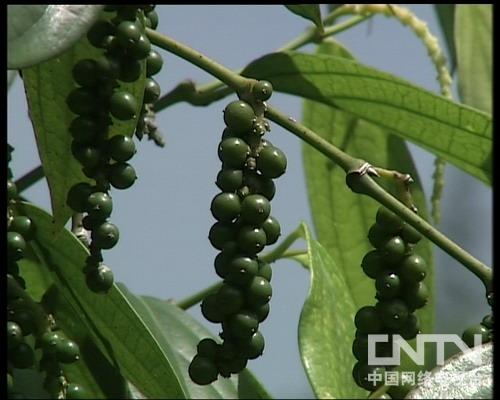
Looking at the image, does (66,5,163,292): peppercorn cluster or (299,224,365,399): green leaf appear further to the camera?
(299,224,365,399): green leaf

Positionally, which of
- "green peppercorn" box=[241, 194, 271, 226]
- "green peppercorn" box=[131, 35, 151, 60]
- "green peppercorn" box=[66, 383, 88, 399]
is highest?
"green peppercorn" box=[131, 35, 151, 60]

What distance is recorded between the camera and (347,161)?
29.7 inches

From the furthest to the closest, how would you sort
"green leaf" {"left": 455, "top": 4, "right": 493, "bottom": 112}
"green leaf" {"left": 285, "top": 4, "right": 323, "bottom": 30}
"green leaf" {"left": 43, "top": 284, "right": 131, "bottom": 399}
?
"green leaf" {"left": 455, "top": 4, "right": 493, "bottom": 112}
"green leaf" {"left": 43, "top": 284, "right": 131, "bottom": 399}
"green leaf" {"left": 285, "top": 4, "right": 323, "bottom": 30}

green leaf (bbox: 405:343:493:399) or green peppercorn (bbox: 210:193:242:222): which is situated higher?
green peppercorn (bbox: 210:193:242:222)

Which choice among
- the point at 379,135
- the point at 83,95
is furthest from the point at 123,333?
the point at 379,135

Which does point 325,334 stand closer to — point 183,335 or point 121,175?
point 183,335

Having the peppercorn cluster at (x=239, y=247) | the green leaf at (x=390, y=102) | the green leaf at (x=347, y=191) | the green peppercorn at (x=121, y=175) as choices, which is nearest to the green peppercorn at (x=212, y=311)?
the peppercorn cluster at (x=239, y=247)

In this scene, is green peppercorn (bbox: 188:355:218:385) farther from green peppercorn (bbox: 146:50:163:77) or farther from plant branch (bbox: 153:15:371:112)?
plant branch (bbox: 153:15:371:112)

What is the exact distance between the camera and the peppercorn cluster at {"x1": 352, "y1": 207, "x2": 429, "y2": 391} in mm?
745

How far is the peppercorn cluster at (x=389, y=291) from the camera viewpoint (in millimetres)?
745

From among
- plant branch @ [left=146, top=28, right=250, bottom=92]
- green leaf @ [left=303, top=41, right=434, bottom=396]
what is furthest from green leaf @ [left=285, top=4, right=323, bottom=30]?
green leaf @ [left=303, top=41, right=434, bottom=396]

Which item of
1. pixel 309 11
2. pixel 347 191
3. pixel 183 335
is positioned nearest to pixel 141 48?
pixel 309 11

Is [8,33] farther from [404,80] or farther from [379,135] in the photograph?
[379,135]

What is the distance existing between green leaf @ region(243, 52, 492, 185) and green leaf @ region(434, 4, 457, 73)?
0.36 meters
